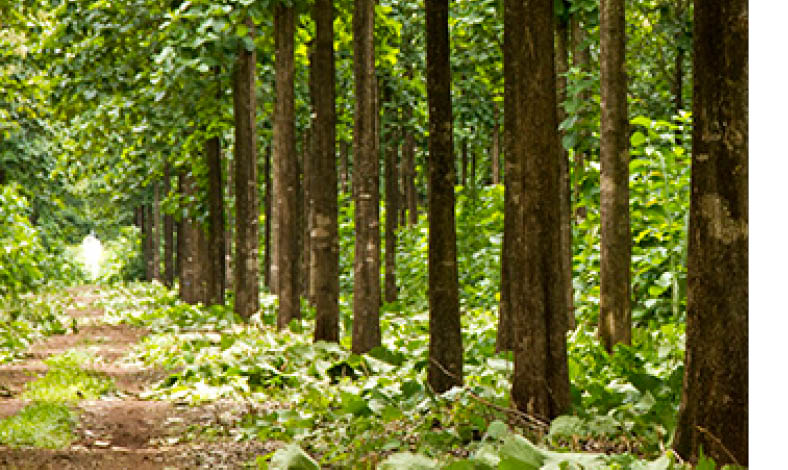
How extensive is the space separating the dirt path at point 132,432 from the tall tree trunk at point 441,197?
190cm

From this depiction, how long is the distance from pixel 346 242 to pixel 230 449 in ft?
84.6

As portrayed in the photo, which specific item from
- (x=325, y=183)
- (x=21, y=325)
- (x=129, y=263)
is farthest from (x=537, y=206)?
(x=129, y=263)

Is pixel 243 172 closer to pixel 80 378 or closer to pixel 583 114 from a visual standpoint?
pixel 80 378

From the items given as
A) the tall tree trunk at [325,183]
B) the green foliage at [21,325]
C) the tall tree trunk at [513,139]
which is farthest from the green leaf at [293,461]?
the green foliage at [21,325]

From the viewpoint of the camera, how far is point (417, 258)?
2647cm

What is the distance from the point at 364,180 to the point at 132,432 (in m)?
4.61

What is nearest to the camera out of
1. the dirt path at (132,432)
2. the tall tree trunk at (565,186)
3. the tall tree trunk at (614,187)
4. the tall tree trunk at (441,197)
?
the dirt path at (132,432)

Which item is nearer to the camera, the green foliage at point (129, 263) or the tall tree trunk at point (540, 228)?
the tall tree trunk at point (540, 228)

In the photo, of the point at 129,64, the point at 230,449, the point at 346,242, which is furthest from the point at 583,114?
the point at 346,242

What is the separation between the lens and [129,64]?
16.5m

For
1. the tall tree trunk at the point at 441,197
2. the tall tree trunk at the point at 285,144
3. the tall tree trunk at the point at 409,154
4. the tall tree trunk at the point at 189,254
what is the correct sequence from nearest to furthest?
the tall tree trunk at the point at 441,197, the tall tree trunk at the point at 285,144, the tall tree trunk at the point at 409,154, the tall tree trunk at the point at 189,254

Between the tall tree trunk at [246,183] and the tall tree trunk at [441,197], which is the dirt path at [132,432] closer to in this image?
the tall tree trunk at [441,197]

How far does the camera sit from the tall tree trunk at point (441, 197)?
795cm

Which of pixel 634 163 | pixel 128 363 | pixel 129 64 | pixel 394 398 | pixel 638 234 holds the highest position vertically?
pixel 129 64
